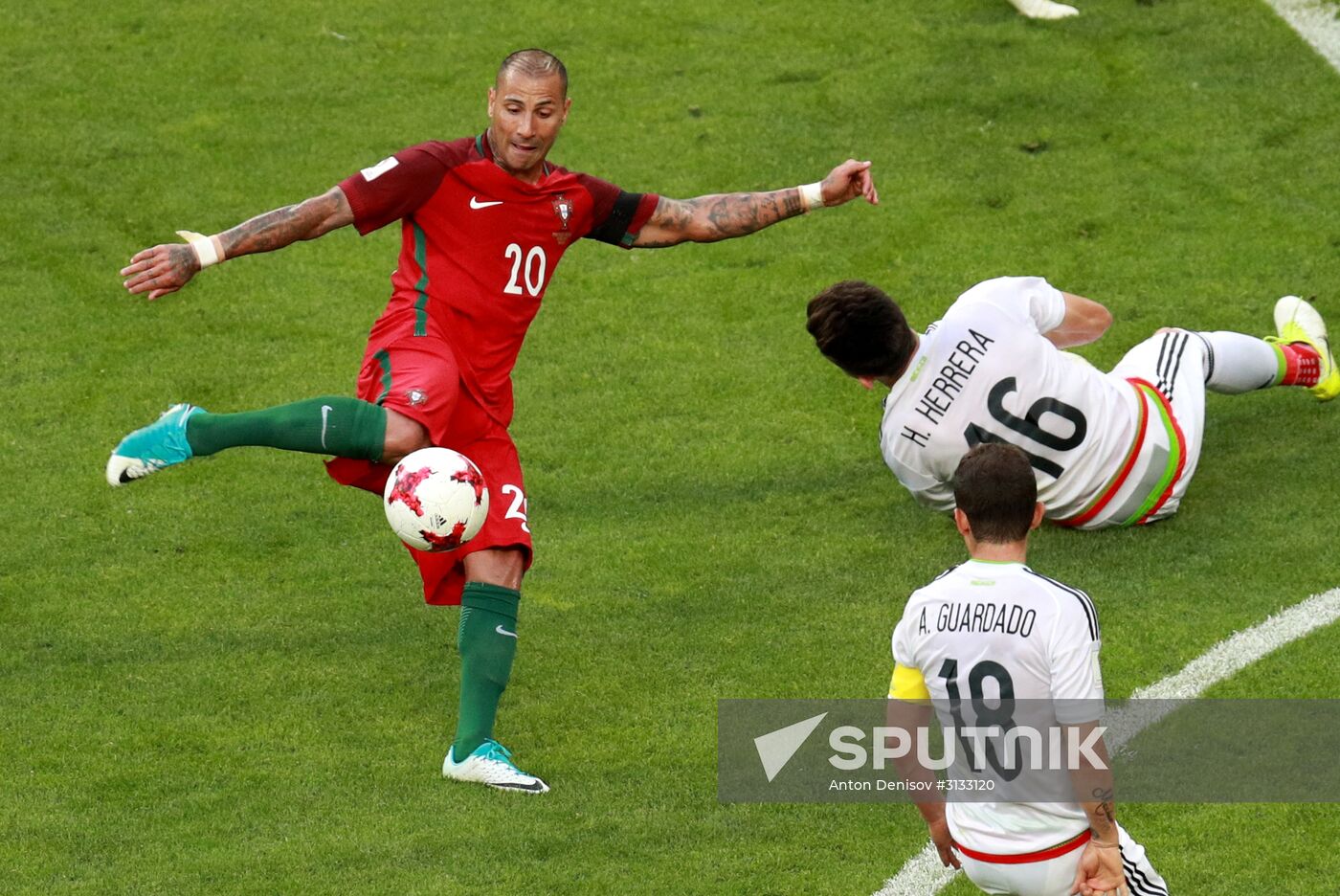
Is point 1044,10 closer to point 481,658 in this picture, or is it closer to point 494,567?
point 494,567

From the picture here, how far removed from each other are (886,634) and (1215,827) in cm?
159

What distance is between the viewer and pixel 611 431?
8.20 meters

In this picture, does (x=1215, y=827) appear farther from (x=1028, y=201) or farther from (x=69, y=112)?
(x=69, y=112)

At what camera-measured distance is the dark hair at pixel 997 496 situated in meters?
3.81

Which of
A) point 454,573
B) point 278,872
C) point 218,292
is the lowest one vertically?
point 218,292

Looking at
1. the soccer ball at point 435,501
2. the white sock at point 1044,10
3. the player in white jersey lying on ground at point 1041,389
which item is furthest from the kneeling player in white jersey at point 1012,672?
the white sock at point 1044,10

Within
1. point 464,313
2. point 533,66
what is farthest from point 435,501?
point 533,66

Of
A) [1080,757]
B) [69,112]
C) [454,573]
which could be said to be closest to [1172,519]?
[454,573]

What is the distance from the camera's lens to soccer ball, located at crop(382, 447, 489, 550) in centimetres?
533

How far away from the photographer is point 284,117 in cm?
1102

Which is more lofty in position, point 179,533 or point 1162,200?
point 1162,200

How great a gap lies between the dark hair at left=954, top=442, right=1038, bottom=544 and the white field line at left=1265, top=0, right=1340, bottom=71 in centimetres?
820

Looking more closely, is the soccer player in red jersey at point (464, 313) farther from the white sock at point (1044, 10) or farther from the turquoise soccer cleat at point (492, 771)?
the white sock at point (1044, 10)

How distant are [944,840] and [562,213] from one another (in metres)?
2.86
